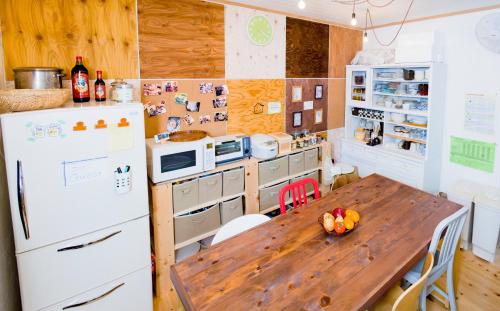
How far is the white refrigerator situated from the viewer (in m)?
1.66

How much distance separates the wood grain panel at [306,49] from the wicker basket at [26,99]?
8.29 ft

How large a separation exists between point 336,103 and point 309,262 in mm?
3107

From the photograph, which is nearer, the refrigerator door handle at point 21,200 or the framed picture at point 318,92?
the refrigerator door handle at point 21,200

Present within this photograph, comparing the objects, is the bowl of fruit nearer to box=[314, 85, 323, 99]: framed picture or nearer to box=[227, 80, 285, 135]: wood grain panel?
box=[227, 80, 285, 135]: wood grain panel

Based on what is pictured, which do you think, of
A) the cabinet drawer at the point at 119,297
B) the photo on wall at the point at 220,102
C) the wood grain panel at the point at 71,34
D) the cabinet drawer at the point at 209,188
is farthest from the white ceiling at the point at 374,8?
the cabinet drawer at the point at 119,297

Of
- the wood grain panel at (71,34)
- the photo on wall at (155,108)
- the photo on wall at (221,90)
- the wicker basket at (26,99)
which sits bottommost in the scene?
the photo on wall at (155,108)

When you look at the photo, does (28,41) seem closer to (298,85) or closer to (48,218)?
(48,218)

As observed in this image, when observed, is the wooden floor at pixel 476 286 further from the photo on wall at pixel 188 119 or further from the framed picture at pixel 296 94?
the photo on wall at pixel 188 119

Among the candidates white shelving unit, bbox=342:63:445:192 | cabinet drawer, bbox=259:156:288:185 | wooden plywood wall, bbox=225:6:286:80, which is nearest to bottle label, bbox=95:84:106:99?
wooden plywood wall, bbox=225:6:286:80

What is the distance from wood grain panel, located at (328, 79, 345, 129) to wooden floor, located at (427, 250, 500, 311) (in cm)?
218

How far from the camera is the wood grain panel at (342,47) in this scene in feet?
13.3

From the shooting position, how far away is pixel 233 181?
281 cm

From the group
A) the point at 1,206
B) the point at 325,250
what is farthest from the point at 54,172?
the point at 325,250

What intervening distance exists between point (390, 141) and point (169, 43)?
3.02 m
